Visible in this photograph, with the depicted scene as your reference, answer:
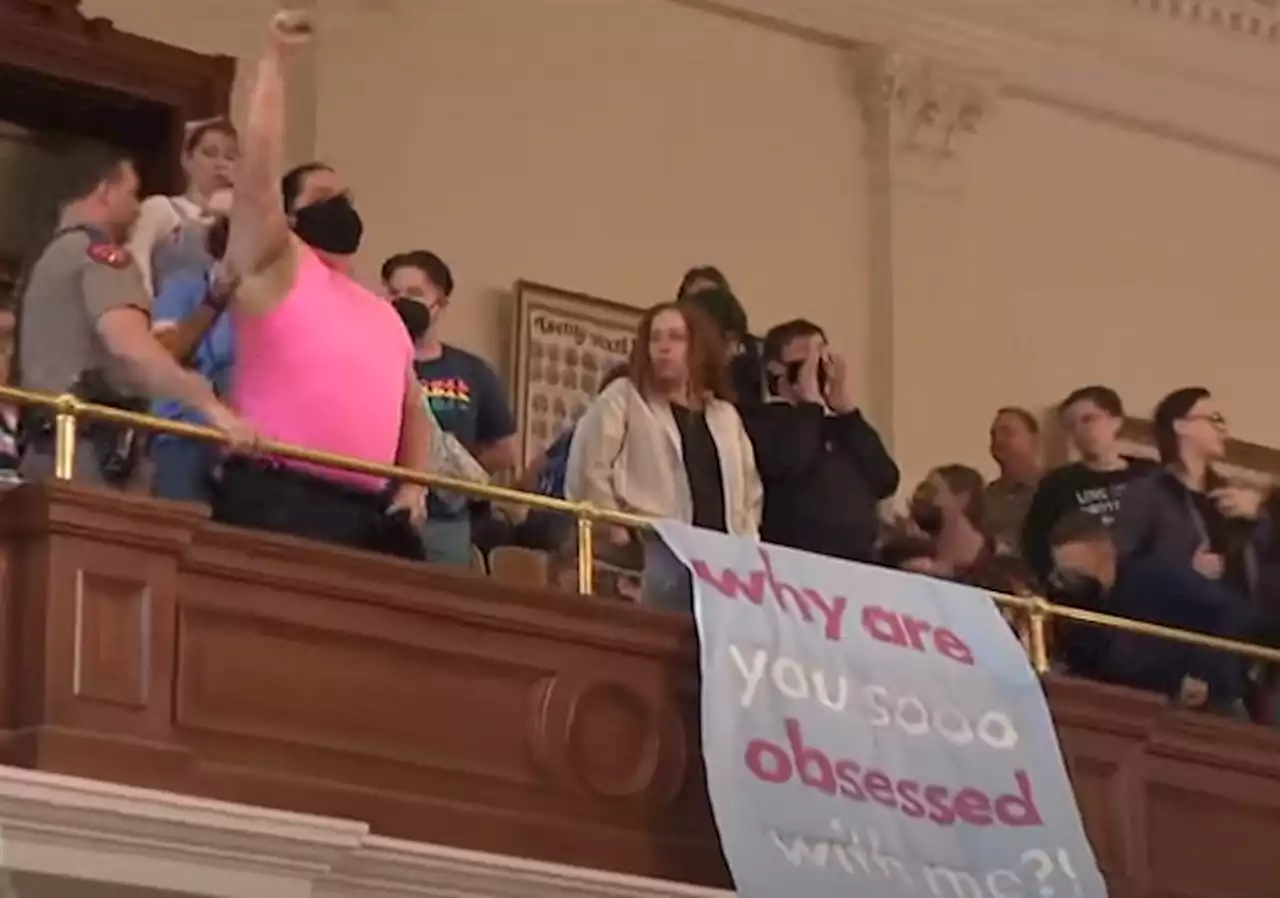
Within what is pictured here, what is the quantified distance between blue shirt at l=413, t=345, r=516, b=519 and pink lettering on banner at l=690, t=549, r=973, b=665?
2.62 feet

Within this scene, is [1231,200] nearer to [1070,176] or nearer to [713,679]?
[1070,176]

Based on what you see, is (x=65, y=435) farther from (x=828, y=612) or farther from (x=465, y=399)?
(x=828, y=612)

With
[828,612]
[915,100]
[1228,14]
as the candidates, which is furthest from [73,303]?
[1228,14]

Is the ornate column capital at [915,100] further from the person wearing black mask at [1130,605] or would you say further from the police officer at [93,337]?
the police officer at [93,337]

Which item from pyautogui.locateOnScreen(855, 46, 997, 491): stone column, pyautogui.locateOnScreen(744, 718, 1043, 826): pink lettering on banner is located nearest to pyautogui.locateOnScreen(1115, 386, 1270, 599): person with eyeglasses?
pyautogui.locateOnScreen(744, 718, 1043, 826): pink lettering on banner

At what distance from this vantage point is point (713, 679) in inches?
271

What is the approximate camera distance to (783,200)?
35.9 feet

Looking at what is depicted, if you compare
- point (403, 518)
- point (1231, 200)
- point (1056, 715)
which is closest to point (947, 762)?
point (1056, 715)

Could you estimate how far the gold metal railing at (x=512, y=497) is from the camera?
20.1 ft

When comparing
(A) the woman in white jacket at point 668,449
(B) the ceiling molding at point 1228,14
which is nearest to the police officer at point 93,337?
(A) the woman in white jacket at point 668,449

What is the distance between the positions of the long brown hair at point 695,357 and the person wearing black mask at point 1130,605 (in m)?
1.25

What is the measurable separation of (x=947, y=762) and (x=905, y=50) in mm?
4785

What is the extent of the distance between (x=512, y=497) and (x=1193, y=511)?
228 centimetres

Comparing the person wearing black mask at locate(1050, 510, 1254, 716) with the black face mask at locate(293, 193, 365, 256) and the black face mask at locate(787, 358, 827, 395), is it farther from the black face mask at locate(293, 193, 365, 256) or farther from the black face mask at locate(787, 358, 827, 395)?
the black face mask at locate(293, 193, 365, 256)
